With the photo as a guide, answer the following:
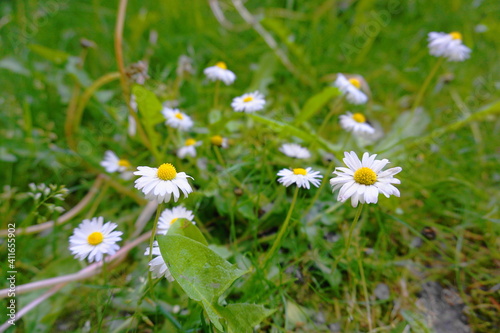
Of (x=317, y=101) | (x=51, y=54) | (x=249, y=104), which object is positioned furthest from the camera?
(x=51, y=54)

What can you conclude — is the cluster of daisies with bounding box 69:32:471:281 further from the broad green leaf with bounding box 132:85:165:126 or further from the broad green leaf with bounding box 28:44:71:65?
the broad green leaf with bounding box 28:44:71:65

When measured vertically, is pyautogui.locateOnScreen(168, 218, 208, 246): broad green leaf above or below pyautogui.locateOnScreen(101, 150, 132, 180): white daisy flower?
above

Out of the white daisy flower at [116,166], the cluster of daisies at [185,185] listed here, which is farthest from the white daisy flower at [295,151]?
the white daisy flower at [116,166]

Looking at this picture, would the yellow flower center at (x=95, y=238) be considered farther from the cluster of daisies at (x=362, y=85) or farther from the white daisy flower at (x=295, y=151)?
the cluster of daisies at (x=362, y=85)

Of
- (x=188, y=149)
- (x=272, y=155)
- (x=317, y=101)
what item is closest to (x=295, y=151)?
(x=272, y=155)

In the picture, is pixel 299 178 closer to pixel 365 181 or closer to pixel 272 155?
pixel 365 181

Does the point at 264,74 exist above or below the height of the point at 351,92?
below

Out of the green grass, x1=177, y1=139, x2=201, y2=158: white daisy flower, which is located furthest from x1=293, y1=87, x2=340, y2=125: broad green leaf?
x1=177, y1=139, x2=201, y2=158: white daisy flower
